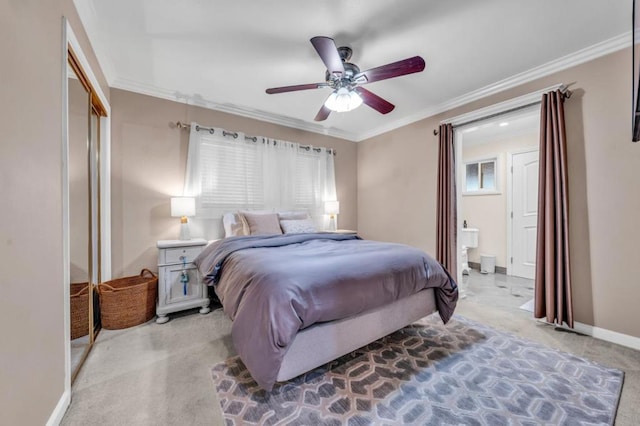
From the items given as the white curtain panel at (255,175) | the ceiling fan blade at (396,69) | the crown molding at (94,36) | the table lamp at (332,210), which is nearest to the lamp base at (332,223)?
the table lamp at (332,210)

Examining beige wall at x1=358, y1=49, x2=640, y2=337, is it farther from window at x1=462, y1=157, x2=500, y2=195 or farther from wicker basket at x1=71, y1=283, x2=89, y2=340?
wicker basket at x1=71, y1=283, x2=89, y2=340

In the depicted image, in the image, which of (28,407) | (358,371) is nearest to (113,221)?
(28,407)

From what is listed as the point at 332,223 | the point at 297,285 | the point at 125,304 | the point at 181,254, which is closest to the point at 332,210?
the point at 332,223

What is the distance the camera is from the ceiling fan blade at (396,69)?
70.6 inches

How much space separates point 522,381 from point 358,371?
1.07 m

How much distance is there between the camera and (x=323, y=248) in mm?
2344

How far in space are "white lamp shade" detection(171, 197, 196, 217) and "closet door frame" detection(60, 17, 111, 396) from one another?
0.64m

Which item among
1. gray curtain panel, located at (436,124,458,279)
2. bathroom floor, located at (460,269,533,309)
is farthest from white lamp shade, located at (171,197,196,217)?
bathroom floor, located at (460,269,533,309)

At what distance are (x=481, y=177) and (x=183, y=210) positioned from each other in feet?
17.0

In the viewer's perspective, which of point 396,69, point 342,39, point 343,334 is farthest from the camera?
point 342,39

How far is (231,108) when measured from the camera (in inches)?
138

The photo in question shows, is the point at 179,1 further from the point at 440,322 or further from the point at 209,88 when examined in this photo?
the point at 440,322

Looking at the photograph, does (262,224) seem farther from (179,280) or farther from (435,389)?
(435,389)

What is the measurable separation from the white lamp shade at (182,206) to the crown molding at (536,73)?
336cm
